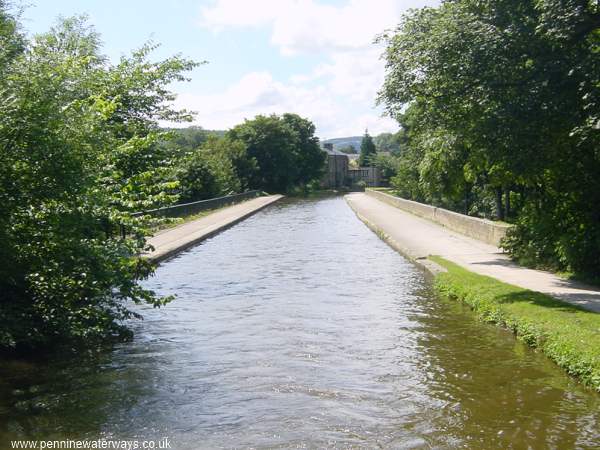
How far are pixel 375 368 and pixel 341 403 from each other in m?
1.57

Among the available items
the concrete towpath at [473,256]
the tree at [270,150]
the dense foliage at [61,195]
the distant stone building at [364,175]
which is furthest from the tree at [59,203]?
the distant stone building at [364,175]

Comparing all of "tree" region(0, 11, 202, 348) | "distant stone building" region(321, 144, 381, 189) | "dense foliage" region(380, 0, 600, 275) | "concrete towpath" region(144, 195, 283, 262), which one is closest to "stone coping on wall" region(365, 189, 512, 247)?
"dense foliage" region(380, 0, 600, 275)

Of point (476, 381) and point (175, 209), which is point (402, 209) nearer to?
point (175, 209)

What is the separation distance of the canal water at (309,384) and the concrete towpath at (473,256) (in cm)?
173

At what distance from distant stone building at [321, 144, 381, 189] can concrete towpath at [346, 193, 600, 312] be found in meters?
109

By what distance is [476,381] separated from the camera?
8.63 m

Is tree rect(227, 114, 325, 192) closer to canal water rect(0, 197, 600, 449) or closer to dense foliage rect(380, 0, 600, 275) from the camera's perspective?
dense foliage rect(380, 0, 600, 275)

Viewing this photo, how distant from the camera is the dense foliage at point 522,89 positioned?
12.2 m

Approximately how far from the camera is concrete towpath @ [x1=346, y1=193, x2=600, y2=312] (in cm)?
1253

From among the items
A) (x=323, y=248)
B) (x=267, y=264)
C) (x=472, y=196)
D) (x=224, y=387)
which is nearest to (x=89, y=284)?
(x=224, y=387)

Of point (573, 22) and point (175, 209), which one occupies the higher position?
point (573, 22)

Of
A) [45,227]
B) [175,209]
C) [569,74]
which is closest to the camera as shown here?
[45,227]

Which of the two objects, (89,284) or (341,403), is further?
(89,284)

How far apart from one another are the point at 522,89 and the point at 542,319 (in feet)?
15.0
